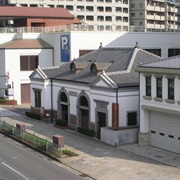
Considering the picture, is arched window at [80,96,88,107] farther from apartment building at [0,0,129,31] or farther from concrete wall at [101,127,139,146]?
apartment building at [0,0,129,31]

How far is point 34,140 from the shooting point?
127ft

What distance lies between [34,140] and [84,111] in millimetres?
7660

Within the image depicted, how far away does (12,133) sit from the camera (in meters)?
43.5

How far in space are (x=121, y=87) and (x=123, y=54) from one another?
8169 mm

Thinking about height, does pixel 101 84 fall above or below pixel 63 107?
above

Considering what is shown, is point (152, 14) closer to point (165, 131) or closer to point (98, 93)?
point (98, 93)

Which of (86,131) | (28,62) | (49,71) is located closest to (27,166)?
(86,131)

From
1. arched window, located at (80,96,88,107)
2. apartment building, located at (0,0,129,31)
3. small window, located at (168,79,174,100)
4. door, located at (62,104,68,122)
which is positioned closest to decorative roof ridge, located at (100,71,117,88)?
arched window, located at (80,96,88,107)

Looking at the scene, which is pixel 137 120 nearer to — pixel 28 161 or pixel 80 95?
pixel 80 95

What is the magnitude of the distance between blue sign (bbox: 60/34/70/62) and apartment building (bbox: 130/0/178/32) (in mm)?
70550

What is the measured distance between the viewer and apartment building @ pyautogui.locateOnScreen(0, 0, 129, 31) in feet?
393

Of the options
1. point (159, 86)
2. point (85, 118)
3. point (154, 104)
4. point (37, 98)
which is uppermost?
point (159, 86)

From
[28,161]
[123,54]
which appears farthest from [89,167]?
[123,54]

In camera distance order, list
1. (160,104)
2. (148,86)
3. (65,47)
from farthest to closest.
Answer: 1. (65,47)
2. (148,86)
3. (160,104)
